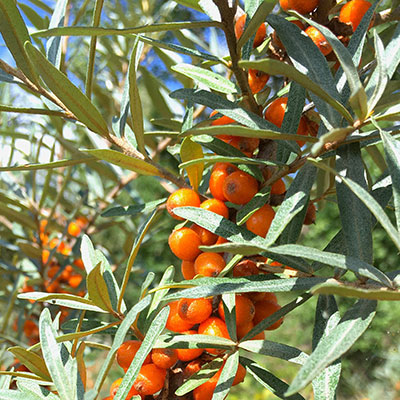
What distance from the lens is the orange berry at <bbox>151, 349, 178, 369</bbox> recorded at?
40 centimetres

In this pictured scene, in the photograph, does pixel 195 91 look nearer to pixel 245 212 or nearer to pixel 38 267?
pixel 245 212

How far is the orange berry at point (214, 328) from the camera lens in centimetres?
38

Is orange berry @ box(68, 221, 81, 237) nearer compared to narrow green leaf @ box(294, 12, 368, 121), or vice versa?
narrow green leaf @ box(294, 12, 368, 121)

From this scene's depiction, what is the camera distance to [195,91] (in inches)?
15.2

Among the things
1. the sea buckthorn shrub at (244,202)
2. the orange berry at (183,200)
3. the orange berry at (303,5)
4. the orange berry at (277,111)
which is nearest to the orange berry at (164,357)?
the sea buckthorn shrub at (244,202)

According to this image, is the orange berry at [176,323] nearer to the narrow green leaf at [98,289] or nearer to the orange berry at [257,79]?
the narrow green leaf at [98,289]

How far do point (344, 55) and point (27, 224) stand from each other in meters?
0.66

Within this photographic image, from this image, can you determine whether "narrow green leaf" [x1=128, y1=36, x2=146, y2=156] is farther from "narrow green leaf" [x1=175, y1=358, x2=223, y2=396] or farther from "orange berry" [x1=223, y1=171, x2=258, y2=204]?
"narrow green leaf" [x1=175, y1=358, x2=223, y2=396]

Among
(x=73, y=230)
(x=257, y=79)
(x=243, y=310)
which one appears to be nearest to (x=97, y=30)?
(x=257, y=79)

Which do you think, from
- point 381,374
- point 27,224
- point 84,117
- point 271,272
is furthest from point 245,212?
point 381,374

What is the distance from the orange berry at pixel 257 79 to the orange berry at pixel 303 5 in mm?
64

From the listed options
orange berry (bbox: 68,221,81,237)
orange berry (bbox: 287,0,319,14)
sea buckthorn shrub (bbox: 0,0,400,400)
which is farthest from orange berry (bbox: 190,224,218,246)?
orange berry (bbox: 68,221,81,237)

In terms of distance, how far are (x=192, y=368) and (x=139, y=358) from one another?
0.09m

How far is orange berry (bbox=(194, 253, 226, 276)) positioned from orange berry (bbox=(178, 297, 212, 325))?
0.03m
